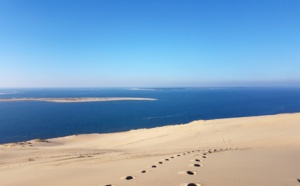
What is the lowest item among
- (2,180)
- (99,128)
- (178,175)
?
(99,128)

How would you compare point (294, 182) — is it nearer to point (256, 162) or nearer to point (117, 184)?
point (256, 162)

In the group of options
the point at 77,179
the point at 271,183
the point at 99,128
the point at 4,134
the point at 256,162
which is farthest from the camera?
the point at 99,128


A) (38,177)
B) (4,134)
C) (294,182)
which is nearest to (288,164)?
(294,182)

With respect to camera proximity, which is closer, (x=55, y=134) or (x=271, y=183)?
(x=271, y=183)

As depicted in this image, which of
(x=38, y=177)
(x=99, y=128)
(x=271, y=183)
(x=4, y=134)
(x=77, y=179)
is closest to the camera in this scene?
(x=271, y=183)

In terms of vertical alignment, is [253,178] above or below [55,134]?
above

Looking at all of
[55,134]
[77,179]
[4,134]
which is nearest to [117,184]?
[77,179]

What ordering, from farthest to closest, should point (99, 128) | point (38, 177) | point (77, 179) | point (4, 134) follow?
1. point (99, 128)
2. point (4, 134)
3. point (38, 177)
4. point (77, 179)

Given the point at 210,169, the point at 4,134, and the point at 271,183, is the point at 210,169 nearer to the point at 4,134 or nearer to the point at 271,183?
the point at 271,183

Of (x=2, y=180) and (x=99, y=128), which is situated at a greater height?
(x=2, y=180)
